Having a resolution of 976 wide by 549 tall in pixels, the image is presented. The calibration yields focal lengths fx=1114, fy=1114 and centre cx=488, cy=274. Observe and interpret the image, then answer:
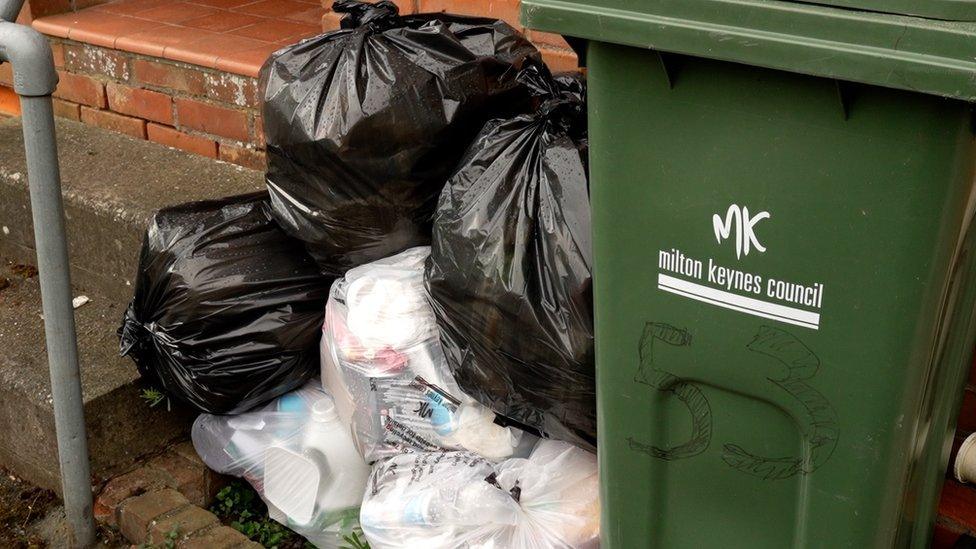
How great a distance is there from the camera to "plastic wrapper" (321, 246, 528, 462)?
240 cm

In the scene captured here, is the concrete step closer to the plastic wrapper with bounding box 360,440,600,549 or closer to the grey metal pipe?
the grey metal pipe

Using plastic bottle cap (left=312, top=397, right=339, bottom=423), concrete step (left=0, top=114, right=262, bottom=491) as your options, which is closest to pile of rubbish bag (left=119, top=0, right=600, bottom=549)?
plastic bottle cap (left=312, top=397, right=339, bottom=423)

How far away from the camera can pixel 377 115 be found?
2.35 meters

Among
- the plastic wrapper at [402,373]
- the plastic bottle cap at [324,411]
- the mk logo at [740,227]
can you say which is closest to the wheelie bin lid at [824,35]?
the mk logo at [740,227]

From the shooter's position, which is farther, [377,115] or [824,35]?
[377,115]

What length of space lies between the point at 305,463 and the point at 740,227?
1.39 meters

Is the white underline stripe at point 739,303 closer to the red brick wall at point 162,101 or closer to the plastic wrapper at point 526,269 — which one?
the plastic wrapper at point 526,269

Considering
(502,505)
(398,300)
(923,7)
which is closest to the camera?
(923,7)

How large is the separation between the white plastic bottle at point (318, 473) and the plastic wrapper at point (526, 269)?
1.68ft

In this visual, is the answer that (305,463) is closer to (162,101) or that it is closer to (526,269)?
(526,269)

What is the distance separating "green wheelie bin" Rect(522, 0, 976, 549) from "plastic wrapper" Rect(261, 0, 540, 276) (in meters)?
0.64

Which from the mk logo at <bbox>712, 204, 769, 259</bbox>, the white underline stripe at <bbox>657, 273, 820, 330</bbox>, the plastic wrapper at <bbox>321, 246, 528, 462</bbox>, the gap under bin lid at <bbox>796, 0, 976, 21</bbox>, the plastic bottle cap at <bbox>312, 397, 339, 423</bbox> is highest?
the gap under bin lid at <bbox>796, 0, 976, 21</bbox>

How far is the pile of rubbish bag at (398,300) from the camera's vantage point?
6.98 ft

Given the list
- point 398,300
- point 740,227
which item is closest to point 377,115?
point 398,300
